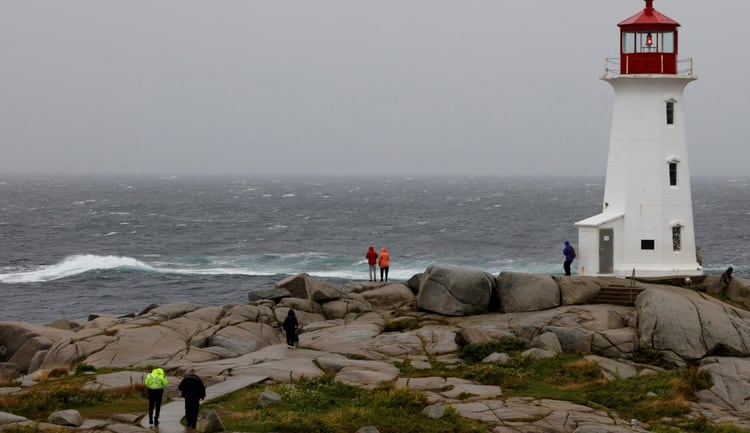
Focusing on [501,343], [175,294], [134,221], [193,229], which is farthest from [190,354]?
[134,221]

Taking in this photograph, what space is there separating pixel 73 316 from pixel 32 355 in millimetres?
17911

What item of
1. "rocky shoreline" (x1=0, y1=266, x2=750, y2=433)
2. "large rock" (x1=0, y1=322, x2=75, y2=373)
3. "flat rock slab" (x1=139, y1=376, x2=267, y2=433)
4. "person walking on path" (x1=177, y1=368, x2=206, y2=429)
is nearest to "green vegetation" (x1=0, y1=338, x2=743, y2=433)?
"flat rock slab" (x1=139, y1=376, x2=267, y2=433)

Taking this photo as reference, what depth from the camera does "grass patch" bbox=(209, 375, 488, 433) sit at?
19.5 m

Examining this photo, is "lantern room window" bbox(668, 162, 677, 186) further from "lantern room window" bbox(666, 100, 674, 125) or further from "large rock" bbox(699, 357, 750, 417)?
"large rock" bbox(699, 357, 750, 417)

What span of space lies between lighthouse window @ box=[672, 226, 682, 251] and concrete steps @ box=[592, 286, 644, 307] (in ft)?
11.8

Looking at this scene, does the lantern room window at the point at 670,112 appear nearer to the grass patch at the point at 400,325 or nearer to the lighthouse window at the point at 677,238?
the lighthouse window at the point at 677,238

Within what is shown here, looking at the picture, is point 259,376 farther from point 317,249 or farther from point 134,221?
point 134,221

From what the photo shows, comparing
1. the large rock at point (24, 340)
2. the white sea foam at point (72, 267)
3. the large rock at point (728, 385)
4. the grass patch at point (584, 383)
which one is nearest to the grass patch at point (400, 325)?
the grass patch at point (584, 383)

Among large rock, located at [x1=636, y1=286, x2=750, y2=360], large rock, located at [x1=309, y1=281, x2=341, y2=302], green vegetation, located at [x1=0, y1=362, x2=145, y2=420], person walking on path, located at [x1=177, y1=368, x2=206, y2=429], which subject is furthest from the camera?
large rock, located at [x1=309, y1=281, x2=341, y2=302]

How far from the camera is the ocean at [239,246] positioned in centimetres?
5647

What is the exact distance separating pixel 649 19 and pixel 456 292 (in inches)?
480

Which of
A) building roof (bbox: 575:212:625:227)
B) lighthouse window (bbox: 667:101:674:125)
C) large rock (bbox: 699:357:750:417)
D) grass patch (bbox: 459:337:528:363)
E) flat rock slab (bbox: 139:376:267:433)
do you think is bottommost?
large rock (bbox: 699:357:750:417)

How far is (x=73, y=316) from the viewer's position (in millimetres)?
47281

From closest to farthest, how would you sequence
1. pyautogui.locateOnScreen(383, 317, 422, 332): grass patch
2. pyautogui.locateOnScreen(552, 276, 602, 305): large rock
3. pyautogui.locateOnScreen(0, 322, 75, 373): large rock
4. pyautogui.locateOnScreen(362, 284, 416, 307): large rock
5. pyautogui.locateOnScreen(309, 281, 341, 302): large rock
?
1. pyautogui.locateOnScreen(0, 322, 75, 373): large rock
2. pyautogui.locateOnScreen(383, 317, 422, 332): grass patch
3. pyautogui.locateOnScreen(552, 276, 602, 305): large rock
4. pyautogui.locateOnScreen(309, 281, 341, 302): large rock
5. pyautogui.locateOnScreen(362, 284, 416, 307): large rock
